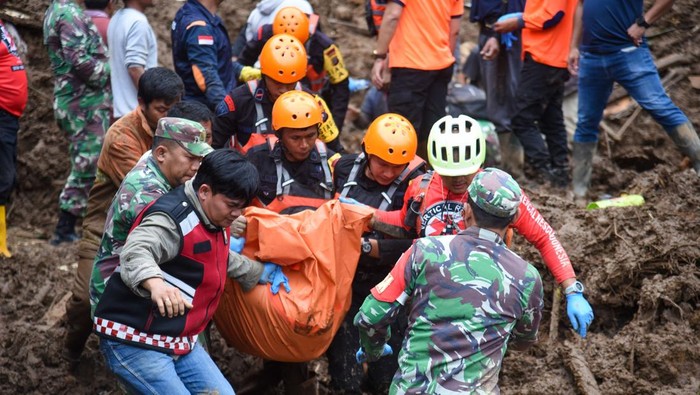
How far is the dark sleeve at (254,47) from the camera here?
336 inches

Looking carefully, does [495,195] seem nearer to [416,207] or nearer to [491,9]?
[416,207]

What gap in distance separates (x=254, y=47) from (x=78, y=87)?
1.68 metres

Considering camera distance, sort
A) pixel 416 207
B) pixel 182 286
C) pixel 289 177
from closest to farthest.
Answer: pixel 182 286, pixel 416 207, pixel 289 177

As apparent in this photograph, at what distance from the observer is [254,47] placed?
28.6 feet

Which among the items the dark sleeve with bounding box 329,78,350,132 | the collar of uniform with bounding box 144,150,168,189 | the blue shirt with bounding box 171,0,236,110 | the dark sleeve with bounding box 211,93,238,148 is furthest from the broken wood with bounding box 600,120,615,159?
the collar of uniform with bounding box 144,150,168,189

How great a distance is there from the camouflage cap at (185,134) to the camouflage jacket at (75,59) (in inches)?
129

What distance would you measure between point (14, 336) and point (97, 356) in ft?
2.50

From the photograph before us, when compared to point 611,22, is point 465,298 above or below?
above

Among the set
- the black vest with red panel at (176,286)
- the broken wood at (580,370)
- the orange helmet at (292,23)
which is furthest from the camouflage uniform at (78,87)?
the broken wood at (580,370)

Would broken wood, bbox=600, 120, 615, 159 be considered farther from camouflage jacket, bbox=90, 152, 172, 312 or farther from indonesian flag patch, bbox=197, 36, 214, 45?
camouflage jacket, bbox=90, 152, 172, 312

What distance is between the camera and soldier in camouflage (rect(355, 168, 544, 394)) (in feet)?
13.7

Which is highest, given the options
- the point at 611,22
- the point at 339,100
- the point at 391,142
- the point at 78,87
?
the point at 391,142

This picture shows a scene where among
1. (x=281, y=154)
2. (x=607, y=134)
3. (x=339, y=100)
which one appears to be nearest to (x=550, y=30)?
(x=339, y=100)

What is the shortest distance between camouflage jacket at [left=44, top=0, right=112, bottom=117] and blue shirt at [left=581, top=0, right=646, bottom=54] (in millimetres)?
4332
